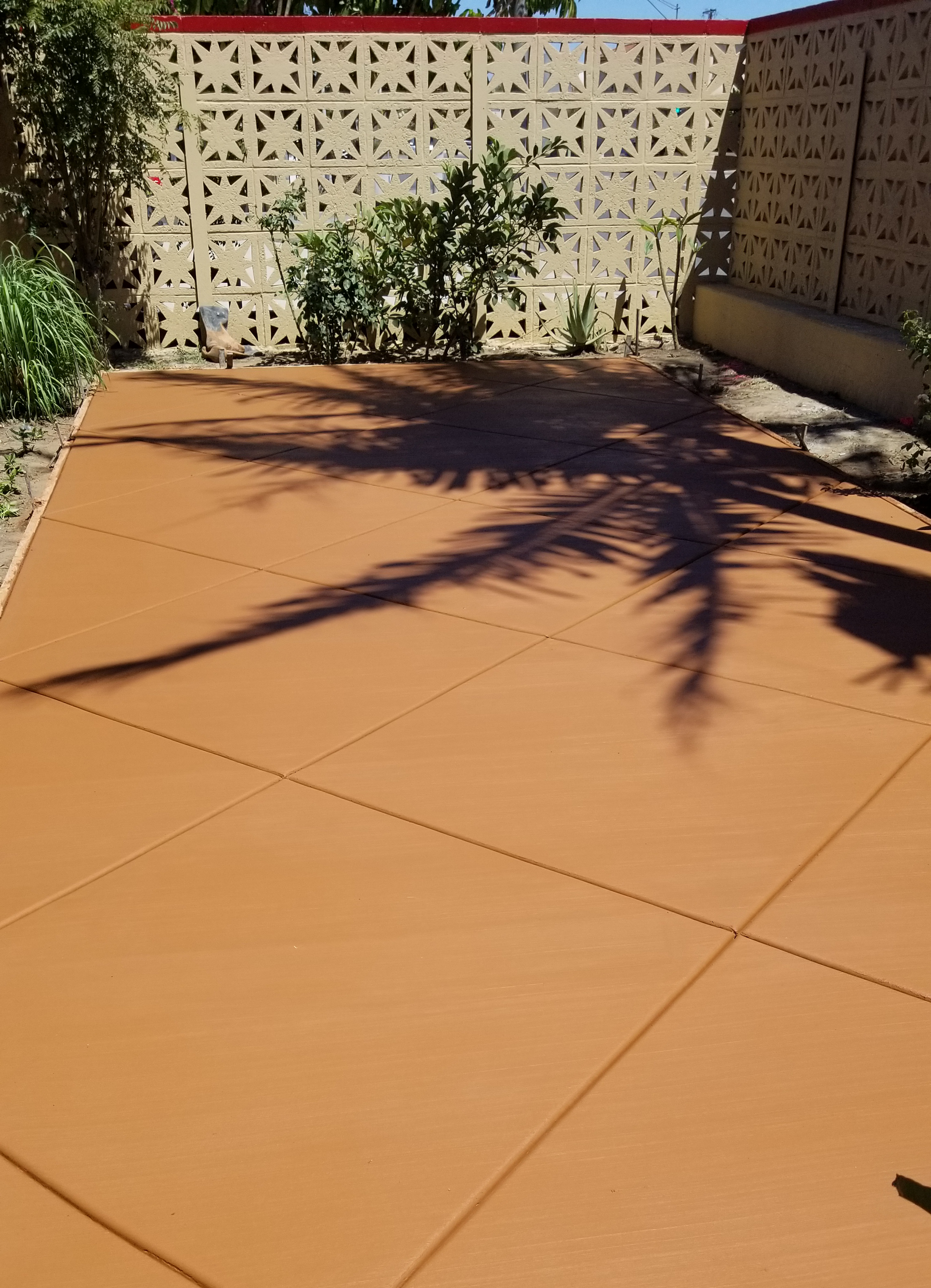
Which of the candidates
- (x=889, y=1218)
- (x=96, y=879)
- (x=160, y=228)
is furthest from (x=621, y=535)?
(x=160, y=228)

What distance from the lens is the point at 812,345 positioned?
29.8ft

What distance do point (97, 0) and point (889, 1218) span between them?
9270 mm

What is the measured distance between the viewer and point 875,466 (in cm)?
707

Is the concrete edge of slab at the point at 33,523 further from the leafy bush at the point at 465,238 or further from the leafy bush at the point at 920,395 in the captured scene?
the leafy bush at the point at 920,395

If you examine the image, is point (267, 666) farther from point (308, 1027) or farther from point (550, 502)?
point (550, 502)

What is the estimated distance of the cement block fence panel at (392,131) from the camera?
396 inches

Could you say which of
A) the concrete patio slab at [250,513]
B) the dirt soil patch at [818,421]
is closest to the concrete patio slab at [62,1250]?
the concrete patio slab at [250,513]

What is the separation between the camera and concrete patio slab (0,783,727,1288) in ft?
6.61

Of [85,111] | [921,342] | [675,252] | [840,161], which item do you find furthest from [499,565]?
[675,252]

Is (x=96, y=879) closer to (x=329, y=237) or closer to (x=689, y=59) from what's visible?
(x=329, y=237)

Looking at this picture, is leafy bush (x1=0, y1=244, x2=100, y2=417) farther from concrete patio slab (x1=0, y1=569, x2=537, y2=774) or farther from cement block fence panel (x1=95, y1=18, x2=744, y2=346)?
concrete patio slab (x1=0, y1=569, x2=537, y2=774)

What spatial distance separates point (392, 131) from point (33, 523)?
6.05 metres

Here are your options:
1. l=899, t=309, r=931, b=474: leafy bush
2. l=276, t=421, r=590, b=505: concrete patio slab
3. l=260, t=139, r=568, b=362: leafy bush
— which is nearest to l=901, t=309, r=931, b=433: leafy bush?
l=899, t=309, r=931, b=474: leafy bush

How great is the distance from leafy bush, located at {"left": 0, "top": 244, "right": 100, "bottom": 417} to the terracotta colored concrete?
2.66 meters
